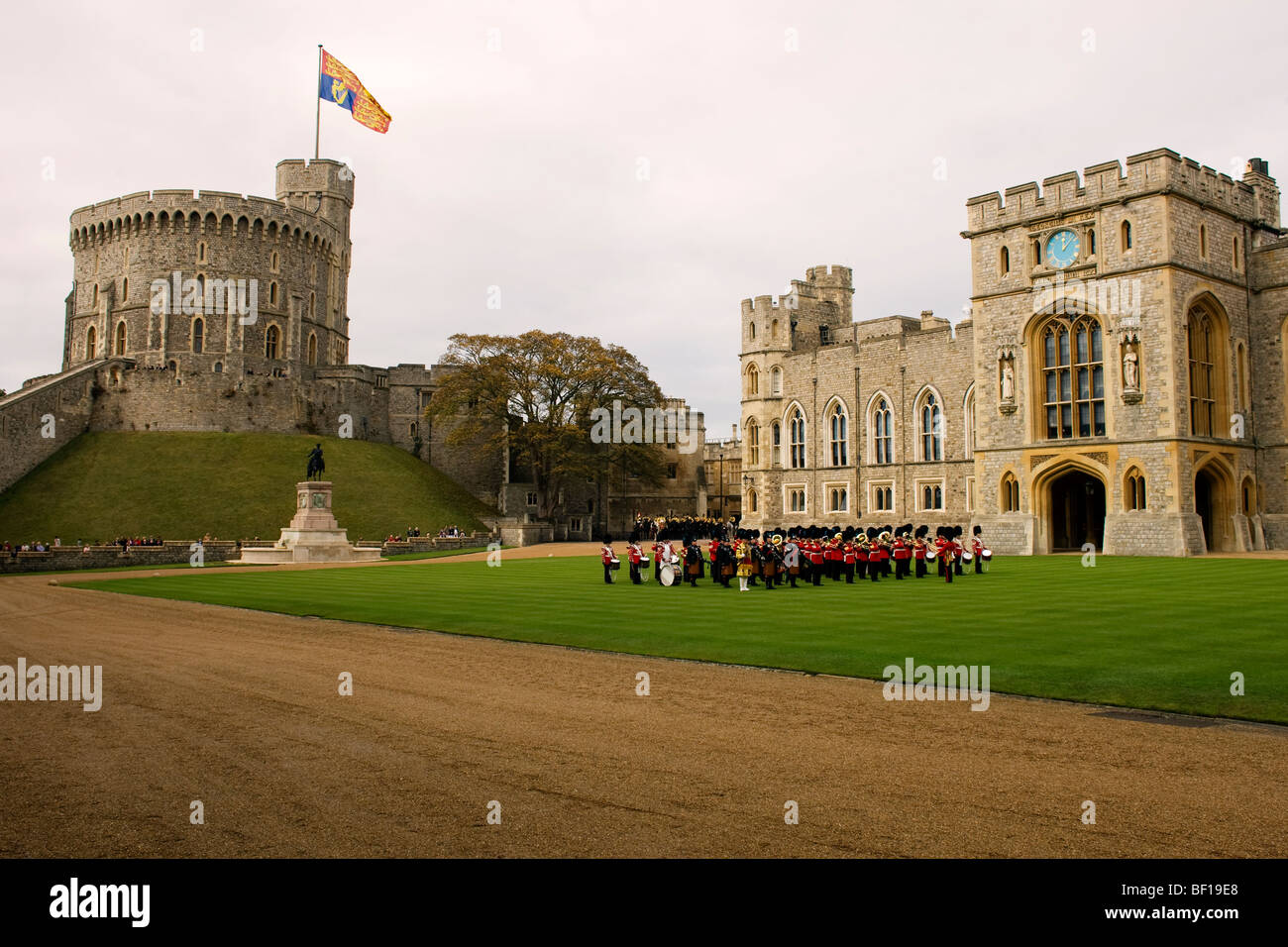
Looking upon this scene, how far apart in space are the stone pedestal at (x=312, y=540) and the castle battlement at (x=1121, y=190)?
105 ft

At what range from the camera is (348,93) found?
60.1m

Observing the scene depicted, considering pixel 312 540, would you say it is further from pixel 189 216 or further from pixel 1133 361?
pixel 189 216

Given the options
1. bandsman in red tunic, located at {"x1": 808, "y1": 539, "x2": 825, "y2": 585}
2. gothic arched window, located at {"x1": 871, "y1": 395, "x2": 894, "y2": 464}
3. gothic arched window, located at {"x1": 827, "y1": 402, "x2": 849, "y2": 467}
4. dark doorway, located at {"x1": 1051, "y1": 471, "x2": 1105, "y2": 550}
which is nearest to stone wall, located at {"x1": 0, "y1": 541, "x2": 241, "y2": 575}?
bandsman in red tunic, located at {"x1": 808, "y1": 539, "x2": 825, "y2": 585}

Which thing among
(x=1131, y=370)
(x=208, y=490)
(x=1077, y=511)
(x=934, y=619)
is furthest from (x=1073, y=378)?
(x=208, y=490)

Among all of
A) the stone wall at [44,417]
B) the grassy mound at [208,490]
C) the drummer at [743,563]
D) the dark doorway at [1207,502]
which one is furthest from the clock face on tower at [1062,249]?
the stone wall at [44,417]

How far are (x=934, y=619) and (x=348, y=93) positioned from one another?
57.0 meters

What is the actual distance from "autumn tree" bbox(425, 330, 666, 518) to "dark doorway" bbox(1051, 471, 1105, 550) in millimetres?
33009

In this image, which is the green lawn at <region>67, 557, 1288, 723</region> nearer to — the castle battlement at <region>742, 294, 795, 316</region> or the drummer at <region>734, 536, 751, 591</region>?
the drummer at <region>734, 536, 751, 591</region>

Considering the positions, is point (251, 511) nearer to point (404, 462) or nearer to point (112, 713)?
point (404, 462)

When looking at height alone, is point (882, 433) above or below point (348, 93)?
below

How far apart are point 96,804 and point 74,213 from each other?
8715 centimetres

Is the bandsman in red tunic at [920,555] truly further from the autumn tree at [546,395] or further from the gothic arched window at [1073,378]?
the autumn tree at [546,395]

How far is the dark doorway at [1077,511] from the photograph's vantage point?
42.2 metres

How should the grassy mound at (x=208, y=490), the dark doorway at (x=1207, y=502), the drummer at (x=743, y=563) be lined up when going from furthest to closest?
the grassy mound at (x=208, y=490), the dark doorway at (x=1207, y=502), the drummer at (x=743, y=563)
